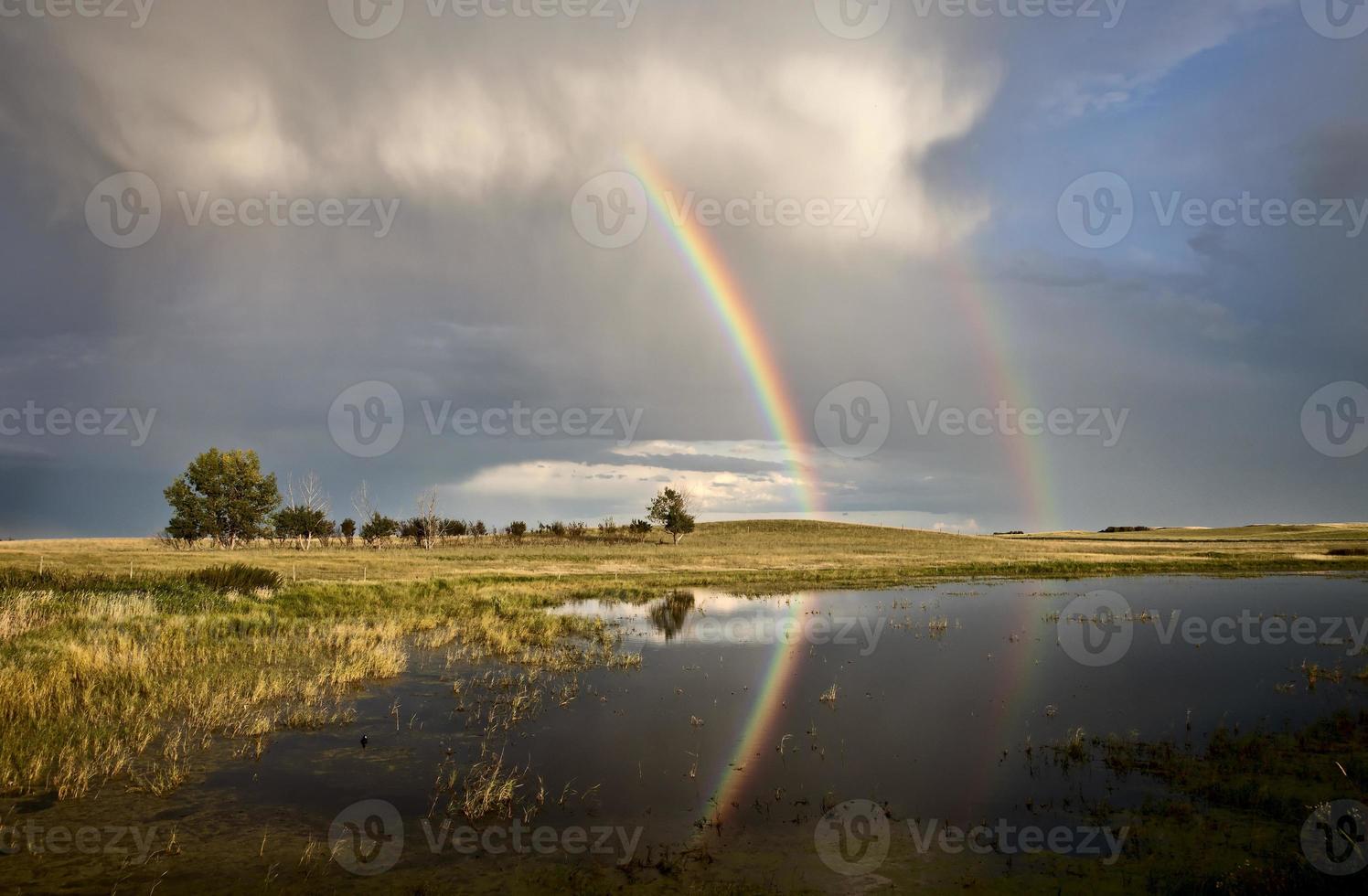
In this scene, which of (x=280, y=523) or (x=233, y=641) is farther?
(x=280, y=523)

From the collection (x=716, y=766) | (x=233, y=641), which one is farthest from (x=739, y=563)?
(x=716, y=766)

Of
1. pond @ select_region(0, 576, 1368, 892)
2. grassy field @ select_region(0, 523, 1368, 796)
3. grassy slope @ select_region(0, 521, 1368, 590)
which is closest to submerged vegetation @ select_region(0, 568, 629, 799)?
grassy field @ select_region(0, 523, 1368, 796)

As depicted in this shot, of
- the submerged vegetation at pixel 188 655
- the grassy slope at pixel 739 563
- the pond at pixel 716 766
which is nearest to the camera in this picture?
the pond at pixel 716 766

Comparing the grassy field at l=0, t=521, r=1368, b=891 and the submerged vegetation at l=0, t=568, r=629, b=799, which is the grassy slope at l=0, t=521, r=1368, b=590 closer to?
the grassy field at l=0, t=521, r=1368, b=891

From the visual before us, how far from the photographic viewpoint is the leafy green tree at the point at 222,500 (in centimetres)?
10050

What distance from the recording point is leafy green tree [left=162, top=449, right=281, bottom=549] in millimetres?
100500

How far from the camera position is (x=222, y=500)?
4001 inches

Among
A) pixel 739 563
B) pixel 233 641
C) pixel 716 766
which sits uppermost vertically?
pixel 739 563

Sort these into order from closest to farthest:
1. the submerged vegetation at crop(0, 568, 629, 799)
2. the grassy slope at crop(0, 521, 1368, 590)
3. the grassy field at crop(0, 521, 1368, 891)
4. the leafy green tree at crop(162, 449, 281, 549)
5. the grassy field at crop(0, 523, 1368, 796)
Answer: the submerged vegetation at crop(0, 568, 629, 799) → the grassy field at crop(0, 521, 1368, 891) → the grassy field at crop(0, 523, 1368, 796) → the grassy slope at crop(0, 521, 1368, 590) → the leafy green tree at crop(162, 449, 281, 549)

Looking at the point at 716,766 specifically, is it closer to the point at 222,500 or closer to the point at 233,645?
the point at 233,645

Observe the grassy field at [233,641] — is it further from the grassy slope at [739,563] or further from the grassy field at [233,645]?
the grassy slope at [739,563]

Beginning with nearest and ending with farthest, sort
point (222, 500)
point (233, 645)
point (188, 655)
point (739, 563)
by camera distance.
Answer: point (188, 655) < point (233, 645) < point (739, 563) < point (222, 500)

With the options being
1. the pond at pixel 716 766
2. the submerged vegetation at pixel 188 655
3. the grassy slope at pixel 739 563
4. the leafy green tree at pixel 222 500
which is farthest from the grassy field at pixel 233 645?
the leafy green tree at pixel 222 500

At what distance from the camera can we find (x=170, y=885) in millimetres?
8500
